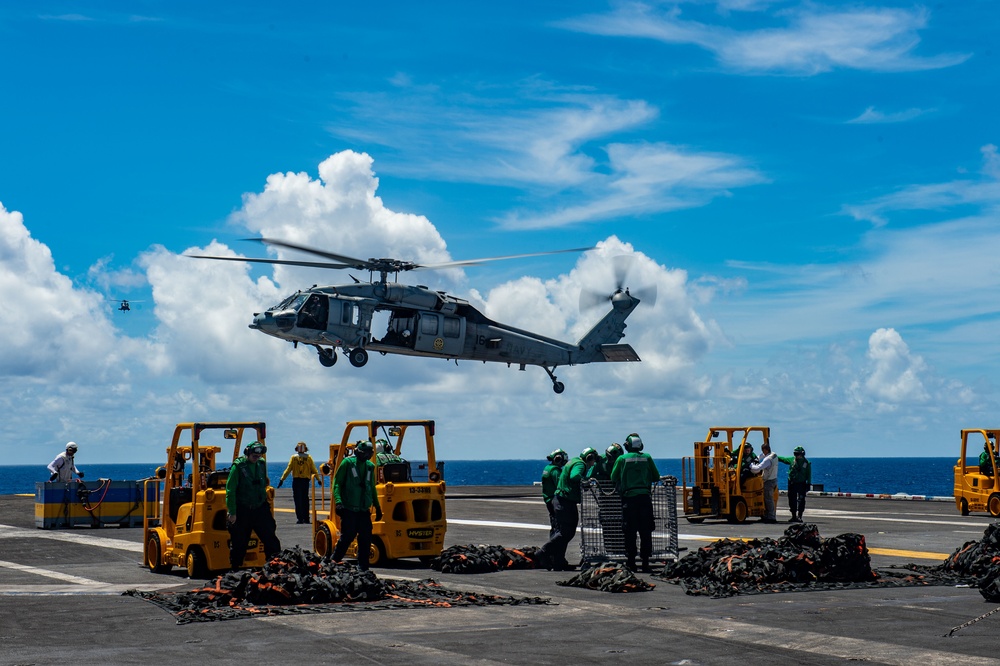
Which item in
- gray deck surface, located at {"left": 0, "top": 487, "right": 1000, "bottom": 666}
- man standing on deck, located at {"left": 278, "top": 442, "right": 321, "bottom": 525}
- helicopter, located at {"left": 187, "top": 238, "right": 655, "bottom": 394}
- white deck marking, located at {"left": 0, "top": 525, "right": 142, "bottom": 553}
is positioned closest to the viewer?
gray deck surface, located at {"left": 0, "top": 487, "right": 1000, "bottom": 666}

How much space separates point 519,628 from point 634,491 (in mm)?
5002

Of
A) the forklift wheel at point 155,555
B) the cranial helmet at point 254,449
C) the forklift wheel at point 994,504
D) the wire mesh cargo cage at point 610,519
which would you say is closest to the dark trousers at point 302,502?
the forklift wheel at point 155,555

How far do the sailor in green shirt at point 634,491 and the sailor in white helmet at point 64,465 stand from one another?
1526cm

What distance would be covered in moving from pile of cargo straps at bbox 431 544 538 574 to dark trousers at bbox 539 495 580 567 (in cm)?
45

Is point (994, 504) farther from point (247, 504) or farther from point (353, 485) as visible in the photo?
point (247, 504)

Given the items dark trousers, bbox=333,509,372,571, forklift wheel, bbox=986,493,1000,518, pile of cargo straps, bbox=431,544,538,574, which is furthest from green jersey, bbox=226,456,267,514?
forklift wheel, bbox=986,493,1000,518

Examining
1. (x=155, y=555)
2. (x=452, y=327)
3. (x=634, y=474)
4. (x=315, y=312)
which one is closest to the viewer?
(x=634, y=474)

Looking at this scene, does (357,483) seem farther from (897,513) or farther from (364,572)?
(897,513)

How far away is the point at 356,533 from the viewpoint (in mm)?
15656

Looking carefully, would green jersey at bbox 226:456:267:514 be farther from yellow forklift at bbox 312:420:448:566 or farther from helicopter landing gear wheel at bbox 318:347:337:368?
helicopter landing gear wheel at bbox 318:347:337:368

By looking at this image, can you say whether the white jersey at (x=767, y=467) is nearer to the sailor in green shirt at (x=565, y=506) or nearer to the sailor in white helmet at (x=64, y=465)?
the sailor in green shirt at (x=565, y=506)

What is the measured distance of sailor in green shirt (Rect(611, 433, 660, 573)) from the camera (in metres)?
15.9

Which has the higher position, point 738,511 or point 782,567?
point 738,511

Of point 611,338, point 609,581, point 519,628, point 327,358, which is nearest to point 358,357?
point 327,358
